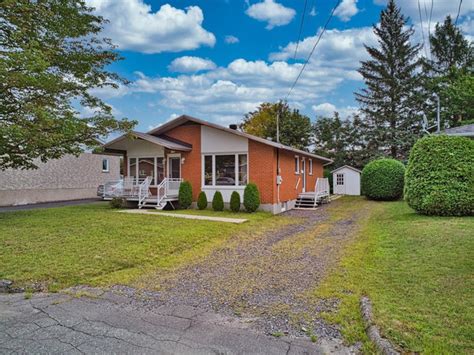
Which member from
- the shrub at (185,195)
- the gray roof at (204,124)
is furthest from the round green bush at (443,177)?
the shrub at (185,195)

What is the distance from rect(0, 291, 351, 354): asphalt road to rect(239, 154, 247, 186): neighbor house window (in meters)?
10.7

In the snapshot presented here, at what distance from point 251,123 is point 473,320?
3644 cm

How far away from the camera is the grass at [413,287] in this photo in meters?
3.28

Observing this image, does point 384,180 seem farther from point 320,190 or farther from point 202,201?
point 202,201

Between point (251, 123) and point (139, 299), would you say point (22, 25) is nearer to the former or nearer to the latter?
point (139, 299)

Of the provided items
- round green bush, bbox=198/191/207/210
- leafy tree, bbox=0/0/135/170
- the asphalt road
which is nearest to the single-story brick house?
round green bush, bbox=198/191/207/210

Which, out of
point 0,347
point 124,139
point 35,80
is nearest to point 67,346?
point 0,347

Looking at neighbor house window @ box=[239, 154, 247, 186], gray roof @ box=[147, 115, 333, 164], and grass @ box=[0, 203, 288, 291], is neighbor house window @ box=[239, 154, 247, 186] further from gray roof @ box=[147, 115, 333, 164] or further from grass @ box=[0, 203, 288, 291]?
grass @ box=[0, 203, 288, 291]

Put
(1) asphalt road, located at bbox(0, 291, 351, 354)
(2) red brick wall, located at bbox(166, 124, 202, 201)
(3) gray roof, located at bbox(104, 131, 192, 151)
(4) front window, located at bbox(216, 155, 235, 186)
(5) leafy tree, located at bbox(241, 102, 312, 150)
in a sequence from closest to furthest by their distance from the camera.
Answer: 1. (1) asphalt road, located at bbox(0, 291, 351, 354)
2. (3) gray roof, located at bbox(104, 131, 192, 151)
3. (4) front window, located at bbox(216, 155, 235, 186)
4. (2) red brick wall, located at bbox(166, 124, 202, 201)
5. (5) leafy tree, located at bbox(241, 102, 312, 150)

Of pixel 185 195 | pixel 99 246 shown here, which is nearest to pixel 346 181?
pixel 185 195

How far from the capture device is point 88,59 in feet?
42.7

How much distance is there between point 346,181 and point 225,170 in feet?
49.5

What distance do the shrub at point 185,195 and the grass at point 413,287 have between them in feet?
28.3

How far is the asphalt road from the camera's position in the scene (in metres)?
3.18
